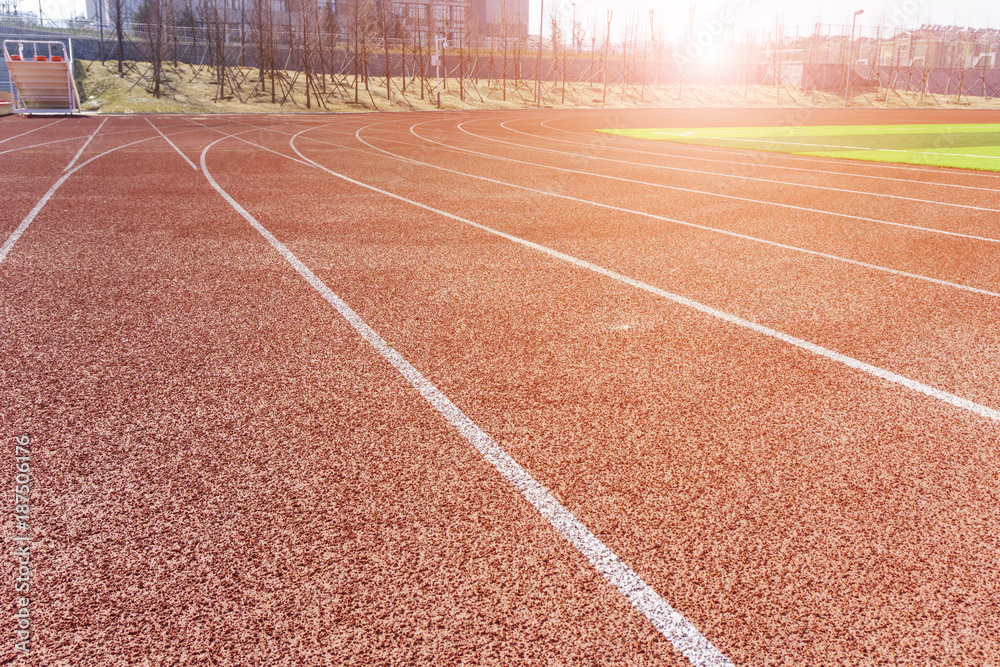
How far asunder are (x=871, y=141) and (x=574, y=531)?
24686 millimetres

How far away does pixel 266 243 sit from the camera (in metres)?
8.13

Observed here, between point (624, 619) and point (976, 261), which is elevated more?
point (976, 261)

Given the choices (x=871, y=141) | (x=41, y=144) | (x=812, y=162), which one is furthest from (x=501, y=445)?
(x=871, y=141)

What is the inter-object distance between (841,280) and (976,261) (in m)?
1.95

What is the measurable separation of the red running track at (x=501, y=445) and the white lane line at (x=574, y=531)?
0.04ft

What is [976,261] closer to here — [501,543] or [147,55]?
[501,543]

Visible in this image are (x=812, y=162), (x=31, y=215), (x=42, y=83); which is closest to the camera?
(x=31, y=215)

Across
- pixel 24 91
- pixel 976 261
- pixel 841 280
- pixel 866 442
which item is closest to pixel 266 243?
pixel 841 280

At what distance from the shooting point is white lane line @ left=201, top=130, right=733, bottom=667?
2.43 metres

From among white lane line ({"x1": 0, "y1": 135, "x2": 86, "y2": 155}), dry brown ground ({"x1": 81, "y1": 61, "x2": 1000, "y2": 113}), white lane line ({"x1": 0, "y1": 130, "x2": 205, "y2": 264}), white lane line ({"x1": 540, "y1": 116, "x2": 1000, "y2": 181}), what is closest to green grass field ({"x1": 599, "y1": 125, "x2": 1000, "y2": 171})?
white lane line ({"x1": 540, "y1": 116, "x2": 1000, "y2": 181})

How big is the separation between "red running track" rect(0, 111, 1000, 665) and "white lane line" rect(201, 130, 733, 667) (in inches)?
0.5

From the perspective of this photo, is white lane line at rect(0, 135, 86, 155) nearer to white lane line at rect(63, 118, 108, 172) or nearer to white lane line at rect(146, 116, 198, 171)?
white lane line at rect(63, 118, 108, 172)

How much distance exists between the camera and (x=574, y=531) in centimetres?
301

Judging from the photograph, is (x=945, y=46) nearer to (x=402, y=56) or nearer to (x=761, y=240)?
(x=402, y=56)
